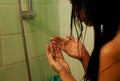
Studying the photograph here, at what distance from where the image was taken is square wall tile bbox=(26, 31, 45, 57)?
3.67 ft

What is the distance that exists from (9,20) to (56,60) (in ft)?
1.00

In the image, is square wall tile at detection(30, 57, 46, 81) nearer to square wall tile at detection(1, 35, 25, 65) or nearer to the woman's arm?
square wall tile at detection(1, 35, 25, 65)

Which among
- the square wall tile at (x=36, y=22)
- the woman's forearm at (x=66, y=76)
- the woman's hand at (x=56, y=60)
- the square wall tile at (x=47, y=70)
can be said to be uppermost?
the square wall tile at (x=36, y=22)

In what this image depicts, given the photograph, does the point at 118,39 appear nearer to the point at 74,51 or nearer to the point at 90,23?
the point at 90,23

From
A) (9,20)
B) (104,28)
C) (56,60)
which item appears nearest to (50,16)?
(9,20)

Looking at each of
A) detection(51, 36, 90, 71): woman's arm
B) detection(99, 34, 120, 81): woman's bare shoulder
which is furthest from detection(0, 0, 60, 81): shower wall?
detection(99, 34, 120, 81): woman's bare shoulder

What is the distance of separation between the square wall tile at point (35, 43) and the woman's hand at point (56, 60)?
Result: 20 centimetres

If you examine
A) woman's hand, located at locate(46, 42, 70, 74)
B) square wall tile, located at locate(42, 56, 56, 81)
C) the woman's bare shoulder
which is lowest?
square wall tile, located at locate(42, 56, 56, 81)

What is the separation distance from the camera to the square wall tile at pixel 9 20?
998 mm

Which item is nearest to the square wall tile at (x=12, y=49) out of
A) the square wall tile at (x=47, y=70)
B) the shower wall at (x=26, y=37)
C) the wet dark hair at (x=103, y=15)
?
the shower wall at (x=26, y=37)

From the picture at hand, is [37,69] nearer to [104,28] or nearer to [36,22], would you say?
[36,22]

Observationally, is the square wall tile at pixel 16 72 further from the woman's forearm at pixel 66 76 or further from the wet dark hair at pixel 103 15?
the wet dark hair at pixel 103 15

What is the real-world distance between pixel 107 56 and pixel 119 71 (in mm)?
59

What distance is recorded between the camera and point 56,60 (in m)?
0.92
